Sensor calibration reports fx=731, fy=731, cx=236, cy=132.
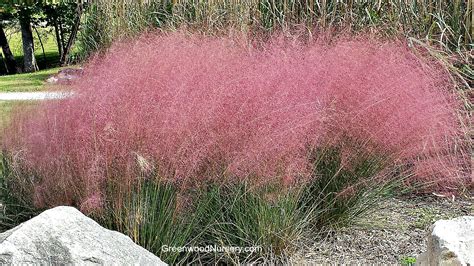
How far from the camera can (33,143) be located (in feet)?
11.5

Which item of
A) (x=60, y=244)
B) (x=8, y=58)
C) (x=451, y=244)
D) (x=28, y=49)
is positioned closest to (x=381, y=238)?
(x=451, y=244)

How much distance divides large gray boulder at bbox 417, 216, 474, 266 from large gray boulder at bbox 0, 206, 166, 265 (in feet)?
3.76

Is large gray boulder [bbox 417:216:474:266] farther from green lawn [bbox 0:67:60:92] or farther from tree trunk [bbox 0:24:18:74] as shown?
tree trunk [bbox 0:24:18:74]

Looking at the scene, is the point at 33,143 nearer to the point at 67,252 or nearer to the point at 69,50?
the point at 67,252

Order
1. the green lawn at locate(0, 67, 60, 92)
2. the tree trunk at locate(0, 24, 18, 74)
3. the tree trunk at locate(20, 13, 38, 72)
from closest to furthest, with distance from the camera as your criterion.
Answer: the green lawn at locate(0, 67, 60, 92) → the tree trunk at locate(20, 13, 38, 72) → the tree trunk at locate(0, 24, 18, 74)

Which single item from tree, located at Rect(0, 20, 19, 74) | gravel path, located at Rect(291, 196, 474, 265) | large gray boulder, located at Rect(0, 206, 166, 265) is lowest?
tree, located at Rect(0, 20, 19, 74)

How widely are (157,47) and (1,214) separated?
1.14 m

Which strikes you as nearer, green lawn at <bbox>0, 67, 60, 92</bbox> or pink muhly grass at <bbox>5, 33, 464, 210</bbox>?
pink muhly grass at <bbox>5, 33, 464, 210</bbox>

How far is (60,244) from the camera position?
243 cm

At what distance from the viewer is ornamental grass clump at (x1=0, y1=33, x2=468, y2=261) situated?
123 inches

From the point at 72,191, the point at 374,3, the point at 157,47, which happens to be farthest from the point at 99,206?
the point at 374,3

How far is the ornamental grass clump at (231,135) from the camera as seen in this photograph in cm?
313

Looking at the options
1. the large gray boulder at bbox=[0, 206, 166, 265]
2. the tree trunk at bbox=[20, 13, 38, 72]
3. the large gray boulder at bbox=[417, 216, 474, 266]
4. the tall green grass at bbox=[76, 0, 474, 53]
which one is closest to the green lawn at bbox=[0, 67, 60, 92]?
the tree trunk at bbox=[20, 13, 38, 72]

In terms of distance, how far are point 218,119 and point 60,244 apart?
1021 millimetres
